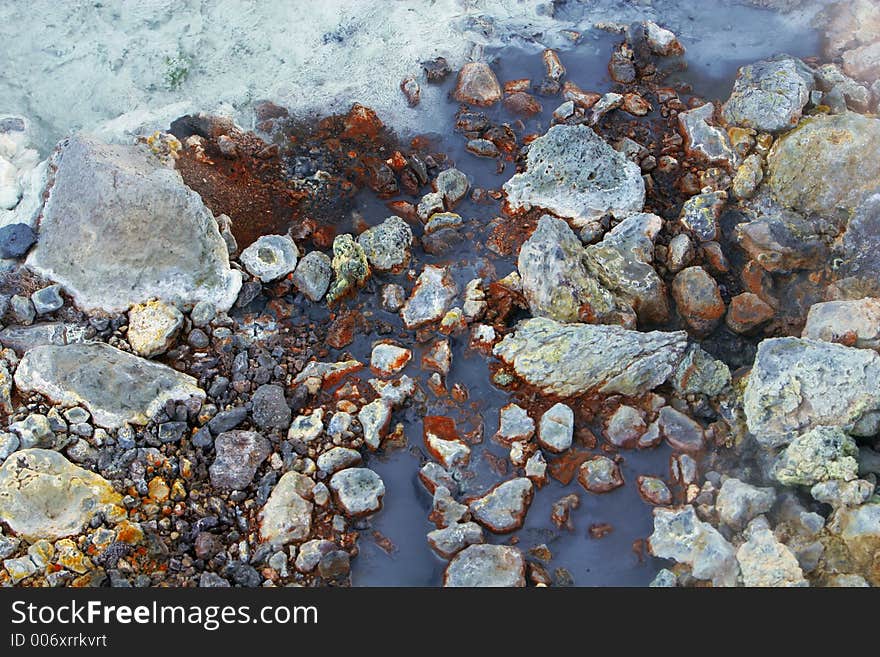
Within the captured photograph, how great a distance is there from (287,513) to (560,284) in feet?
6.11

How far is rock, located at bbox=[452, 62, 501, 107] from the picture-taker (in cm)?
553

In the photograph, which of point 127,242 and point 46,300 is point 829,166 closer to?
point 127,242

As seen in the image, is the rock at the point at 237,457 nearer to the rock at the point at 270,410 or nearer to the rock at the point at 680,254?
the rock at the point at 270,410


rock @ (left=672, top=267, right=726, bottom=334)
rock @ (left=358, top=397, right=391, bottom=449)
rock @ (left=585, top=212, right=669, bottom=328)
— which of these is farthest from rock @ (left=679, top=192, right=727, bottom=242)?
rock @ (left=358, top=397, right=391, bottom=449)

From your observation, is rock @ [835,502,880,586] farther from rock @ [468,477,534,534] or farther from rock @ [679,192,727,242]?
rock @ [679,192,727,242]

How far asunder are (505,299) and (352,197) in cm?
129

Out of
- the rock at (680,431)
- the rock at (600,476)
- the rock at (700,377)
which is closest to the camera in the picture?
the rock at (600,476)

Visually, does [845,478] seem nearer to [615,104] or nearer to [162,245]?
[615,104]

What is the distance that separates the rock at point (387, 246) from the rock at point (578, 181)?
76cm

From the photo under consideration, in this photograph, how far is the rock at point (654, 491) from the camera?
3.87 meters

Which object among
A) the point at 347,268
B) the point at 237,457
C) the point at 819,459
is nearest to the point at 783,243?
the point at 819,459

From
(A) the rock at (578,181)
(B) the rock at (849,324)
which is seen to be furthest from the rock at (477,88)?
(B) the rock at (849,324)

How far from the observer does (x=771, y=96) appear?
5219 mm

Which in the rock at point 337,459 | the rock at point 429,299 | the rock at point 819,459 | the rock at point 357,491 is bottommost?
the rock at point 819,459
